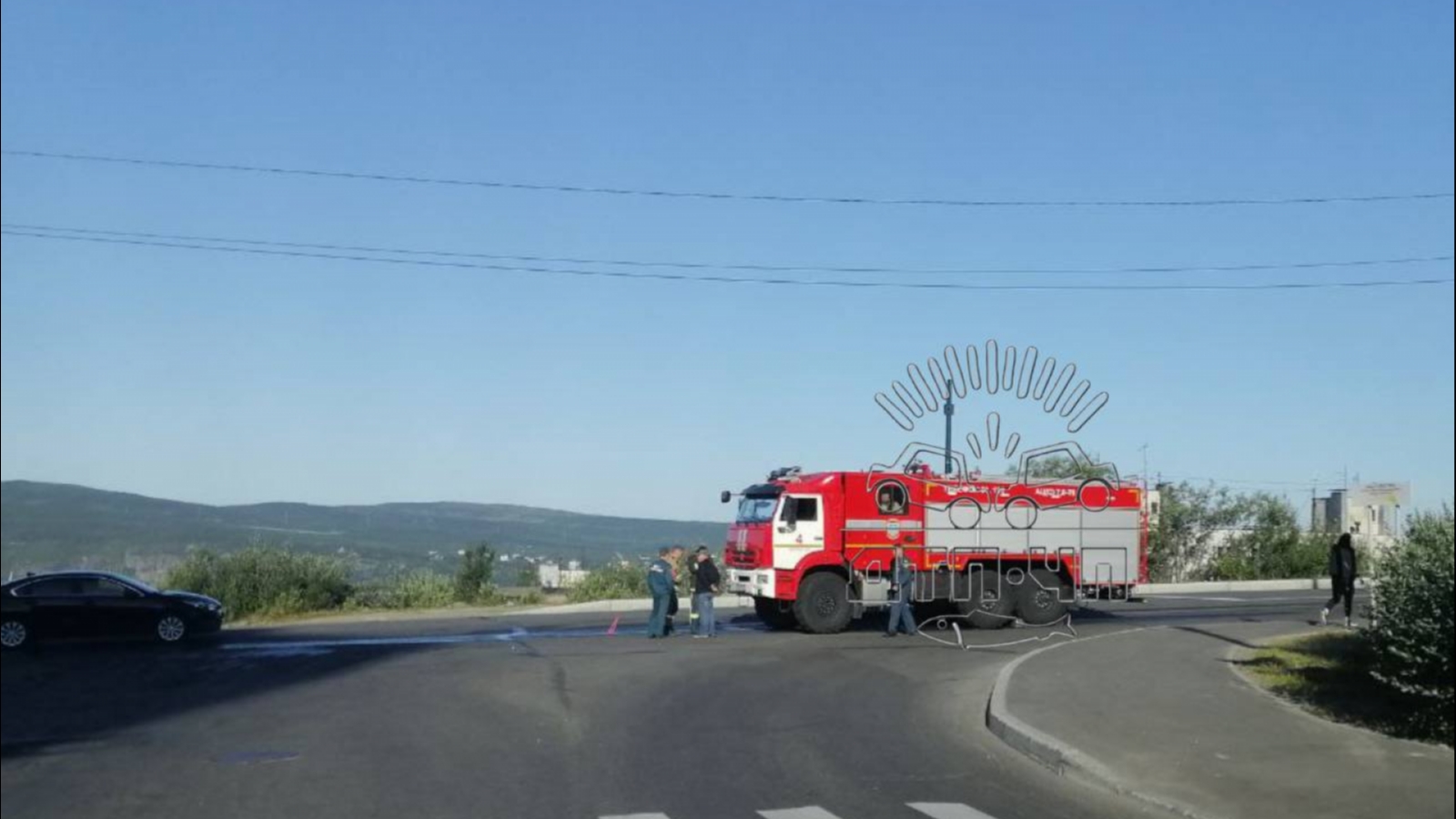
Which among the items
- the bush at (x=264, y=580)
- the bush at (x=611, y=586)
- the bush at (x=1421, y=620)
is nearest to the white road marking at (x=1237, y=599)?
the bush at (x=611, y=586)

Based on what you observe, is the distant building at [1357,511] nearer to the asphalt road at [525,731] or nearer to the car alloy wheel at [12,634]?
the asphalt road at [525,731]

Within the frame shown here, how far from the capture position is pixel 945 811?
10.1 metres

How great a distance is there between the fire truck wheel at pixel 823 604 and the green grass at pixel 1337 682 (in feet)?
26.3

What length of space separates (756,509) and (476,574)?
32.0ft

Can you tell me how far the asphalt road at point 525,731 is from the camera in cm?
1067

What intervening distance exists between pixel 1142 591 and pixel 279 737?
2764 cm

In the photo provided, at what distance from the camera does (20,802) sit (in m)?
10.9

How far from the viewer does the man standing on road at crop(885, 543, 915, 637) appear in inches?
945

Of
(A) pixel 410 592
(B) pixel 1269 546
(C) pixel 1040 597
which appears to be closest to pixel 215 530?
(A) pixel 410 592

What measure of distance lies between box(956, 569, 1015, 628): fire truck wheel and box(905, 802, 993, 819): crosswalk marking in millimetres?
14843

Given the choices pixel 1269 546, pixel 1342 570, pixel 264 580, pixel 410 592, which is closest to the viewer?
pixel 1342 570

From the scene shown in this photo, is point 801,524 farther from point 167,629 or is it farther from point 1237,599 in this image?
point 1237,599

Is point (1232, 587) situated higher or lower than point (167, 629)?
higher

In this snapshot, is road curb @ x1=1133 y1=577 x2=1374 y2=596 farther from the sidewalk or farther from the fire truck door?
the sidewalk
